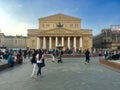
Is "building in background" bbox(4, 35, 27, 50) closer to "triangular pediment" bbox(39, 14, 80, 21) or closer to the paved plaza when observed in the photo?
"triangular pediment" bbox(39, 14, 80, 21)

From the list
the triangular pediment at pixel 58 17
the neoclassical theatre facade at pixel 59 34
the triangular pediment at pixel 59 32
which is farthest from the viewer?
the triangular pediment at pixel 58 17

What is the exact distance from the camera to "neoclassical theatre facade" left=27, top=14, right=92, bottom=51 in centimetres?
9606

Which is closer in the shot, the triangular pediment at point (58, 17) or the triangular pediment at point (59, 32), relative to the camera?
the triangular pediment at point (59, 32)

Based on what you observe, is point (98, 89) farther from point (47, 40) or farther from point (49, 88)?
point (47, 40)

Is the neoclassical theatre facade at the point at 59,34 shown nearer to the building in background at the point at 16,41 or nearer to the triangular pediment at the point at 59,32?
the triangular pediment at the point at 59,32

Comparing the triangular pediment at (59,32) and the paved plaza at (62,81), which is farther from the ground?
the triangular pediment at (59,32)

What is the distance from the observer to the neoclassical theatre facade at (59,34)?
3782 inches

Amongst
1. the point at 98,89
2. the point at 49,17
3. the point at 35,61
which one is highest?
the point at 49,17

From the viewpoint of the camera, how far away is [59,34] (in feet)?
314

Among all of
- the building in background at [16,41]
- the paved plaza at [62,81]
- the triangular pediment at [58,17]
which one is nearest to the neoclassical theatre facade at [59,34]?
the triangular pediment at [58,17]

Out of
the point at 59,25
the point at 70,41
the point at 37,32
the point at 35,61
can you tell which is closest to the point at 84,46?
the point at 70,41

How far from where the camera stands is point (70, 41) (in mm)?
101812

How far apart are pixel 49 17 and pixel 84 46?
20128 millimetres

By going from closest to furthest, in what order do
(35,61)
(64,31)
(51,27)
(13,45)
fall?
1. (35,61)
2. (64,31)
3. (51,27)
4. (13,45)
